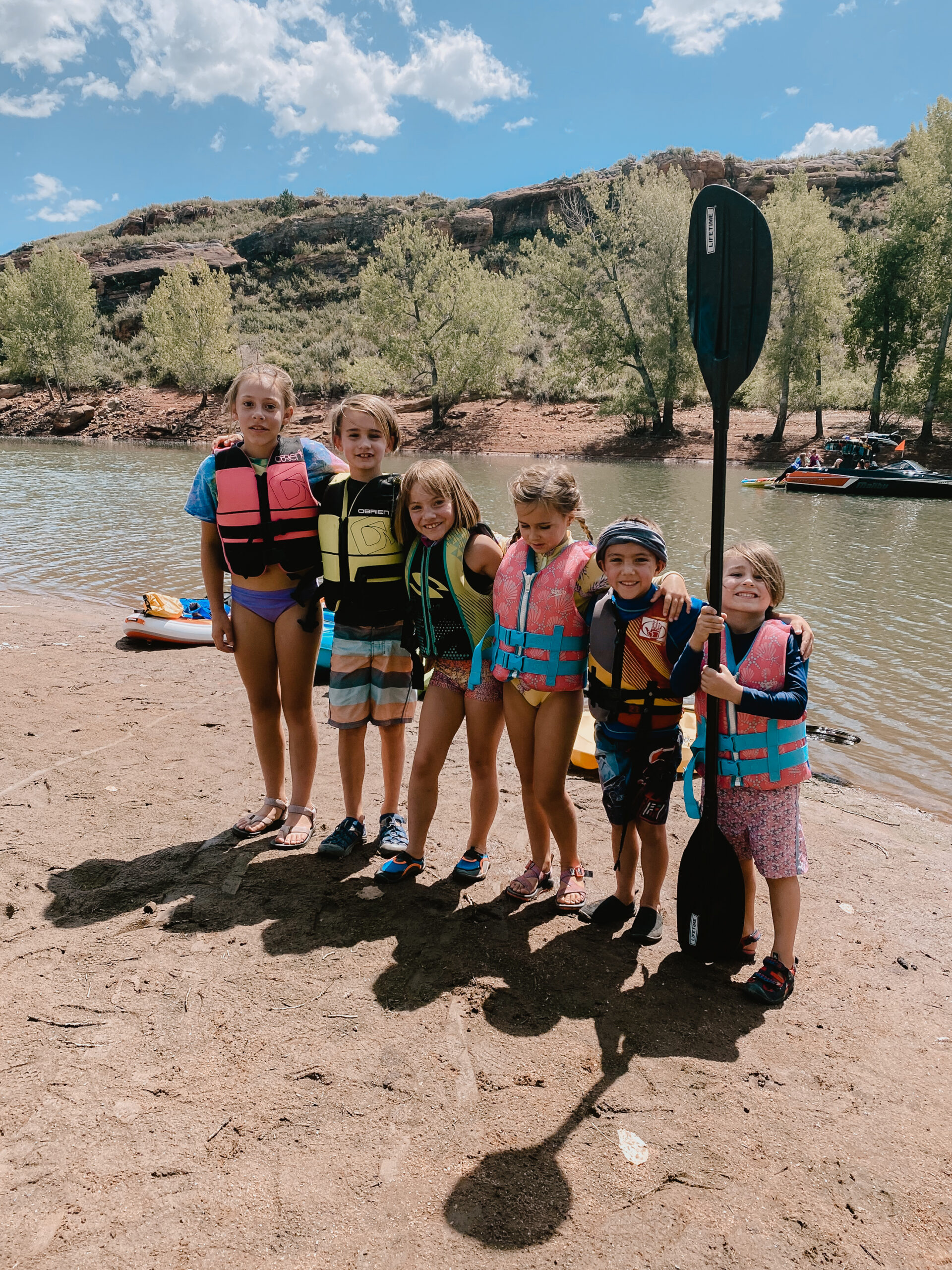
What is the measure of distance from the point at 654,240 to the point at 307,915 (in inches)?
1434

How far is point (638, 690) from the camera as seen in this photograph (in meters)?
2.99

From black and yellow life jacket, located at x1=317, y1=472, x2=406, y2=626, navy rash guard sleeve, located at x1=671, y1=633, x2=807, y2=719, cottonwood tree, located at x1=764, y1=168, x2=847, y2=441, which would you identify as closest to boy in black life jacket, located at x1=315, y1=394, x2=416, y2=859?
black and yellow life jacket, located at x1=317, y1=472, x2=406, y2=626

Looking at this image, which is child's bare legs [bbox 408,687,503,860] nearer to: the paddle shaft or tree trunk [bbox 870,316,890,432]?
the paddle shaft

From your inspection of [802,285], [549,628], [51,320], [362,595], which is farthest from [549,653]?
[51,320]

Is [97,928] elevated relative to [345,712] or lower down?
lower down

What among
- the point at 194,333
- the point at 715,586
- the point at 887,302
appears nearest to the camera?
the point at 715,586

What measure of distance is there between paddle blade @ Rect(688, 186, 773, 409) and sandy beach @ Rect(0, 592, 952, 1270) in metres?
2.22

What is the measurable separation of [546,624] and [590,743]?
92.7 inches

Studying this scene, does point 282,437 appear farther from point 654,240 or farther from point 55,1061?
point 654,240

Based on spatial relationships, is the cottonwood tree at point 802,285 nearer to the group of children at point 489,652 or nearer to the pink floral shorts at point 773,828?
the group of children at point 489,652

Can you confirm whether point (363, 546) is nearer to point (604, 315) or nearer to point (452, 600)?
point (452, 600)

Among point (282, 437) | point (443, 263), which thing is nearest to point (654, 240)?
point (443, 263)

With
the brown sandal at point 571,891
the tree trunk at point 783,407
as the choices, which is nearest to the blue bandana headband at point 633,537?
the brown sandal at point 571,891

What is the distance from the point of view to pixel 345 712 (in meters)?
3.67
